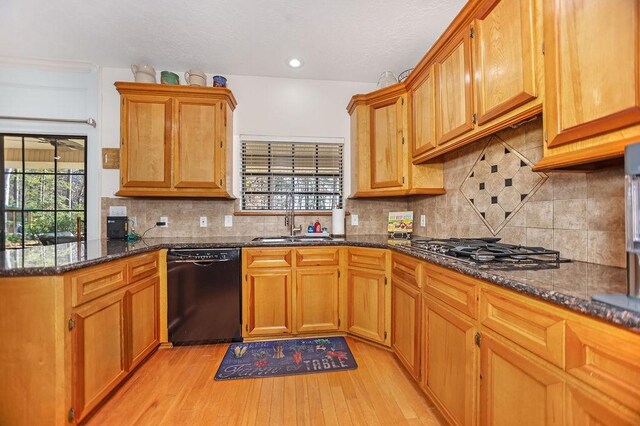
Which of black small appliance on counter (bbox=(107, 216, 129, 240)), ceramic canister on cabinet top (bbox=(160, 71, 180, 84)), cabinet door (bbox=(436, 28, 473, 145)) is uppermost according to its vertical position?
ceramic canister on cabinet top (bbox=(160, 71, 180, 84))

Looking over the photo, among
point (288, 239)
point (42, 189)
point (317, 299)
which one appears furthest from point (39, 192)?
point (317, 299)

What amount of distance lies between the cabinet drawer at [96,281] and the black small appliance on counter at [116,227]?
3.33 feet

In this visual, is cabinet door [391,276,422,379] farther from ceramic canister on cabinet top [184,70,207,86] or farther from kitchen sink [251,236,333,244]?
ceramic canister on cabinet top [184,70,207,86]

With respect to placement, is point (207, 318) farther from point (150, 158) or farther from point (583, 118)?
point (583, 118)

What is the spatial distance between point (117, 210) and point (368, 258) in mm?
2488

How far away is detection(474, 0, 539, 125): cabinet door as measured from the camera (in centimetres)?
121

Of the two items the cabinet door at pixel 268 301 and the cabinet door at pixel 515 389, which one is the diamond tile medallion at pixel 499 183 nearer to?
the cabinet door at pixel 515 389

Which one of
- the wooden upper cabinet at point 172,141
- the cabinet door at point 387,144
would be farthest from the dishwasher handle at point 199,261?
the cabinet door at point 387,144

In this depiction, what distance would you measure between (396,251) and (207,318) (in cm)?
165

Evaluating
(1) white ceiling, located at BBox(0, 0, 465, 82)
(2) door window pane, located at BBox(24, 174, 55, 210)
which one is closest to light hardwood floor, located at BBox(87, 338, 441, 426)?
(2) door window pane, located at BBox(24, 174, 55, 210)

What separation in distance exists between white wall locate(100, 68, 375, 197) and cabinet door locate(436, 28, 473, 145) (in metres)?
1.27

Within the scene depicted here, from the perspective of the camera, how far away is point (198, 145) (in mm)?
2570

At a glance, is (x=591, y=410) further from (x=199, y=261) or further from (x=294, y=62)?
(x=294, y=62)

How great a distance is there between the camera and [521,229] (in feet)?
5.38
